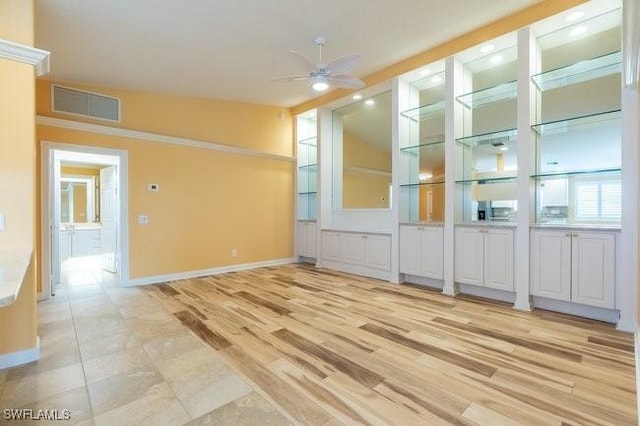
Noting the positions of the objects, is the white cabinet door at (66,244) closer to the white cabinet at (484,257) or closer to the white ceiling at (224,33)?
the white ceiling at (224,33)

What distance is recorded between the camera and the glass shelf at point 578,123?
326 centimetres

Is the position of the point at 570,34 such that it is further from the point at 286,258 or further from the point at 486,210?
the point at 286,258

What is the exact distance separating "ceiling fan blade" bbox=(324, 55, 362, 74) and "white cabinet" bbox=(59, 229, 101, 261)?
7356mm

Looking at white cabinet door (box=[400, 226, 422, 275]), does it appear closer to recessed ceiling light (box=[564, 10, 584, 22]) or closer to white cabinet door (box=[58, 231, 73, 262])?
recessed ceiling light (box=[564, 10, 584, 22])

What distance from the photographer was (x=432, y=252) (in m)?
4.36

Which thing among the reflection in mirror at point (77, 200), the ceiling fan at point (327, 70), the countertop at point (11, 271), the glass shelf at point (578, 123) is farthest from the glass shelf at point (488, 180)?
the reflection in mirror at point (77, 200)

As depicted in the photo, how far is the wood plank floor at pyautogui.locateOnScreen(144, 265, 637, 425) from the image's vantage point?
179 cm

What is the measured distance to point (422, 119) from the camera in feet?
16.2

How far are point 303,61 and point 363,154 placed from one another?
3043 millimetres

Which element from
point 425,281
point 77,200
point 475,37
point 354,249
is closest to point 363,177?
point 354,249

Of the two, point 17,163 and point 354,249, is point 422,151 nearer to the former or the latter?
point 354,249

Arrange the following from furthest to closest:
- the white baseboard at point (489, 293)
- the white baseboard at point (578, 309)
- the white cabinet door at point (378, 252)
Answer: the white cabinet door at point (378, 252), the white baseboard at point (489, 293), the white baseboard at point (578, 309)

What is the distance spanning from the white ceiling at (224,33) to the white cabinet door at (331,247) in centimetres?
298

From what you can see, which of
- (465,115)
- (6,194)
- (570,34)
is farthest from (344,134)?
(6,194)
